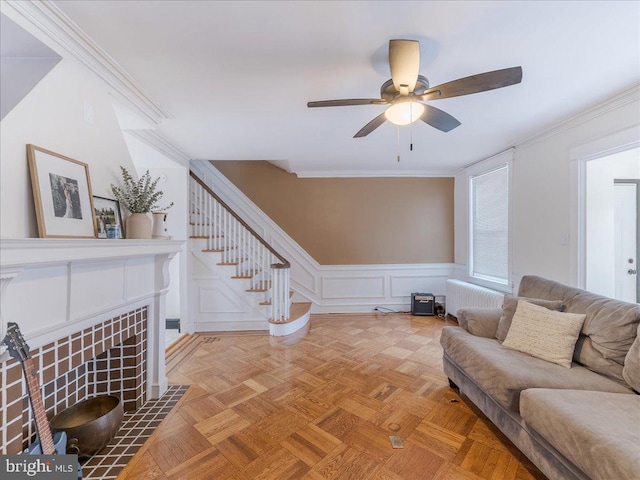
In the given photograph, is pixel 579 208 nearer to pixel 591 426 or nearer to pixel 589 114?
pixel 589 114

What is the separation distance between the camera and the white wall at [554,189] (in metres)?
2.27

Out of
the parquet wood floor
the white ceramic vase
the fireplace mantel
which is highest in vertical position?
the white ceramic vase

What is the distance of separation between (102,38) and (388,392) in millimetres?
3131

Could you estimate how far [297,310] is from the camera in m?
4.19

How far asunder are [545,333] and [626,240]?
1.94 meters

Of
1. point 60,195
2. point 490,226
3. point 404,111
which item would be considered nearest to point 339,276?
point 490,226

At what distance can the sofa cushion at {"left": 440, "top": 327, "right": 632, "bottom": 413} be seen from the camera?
5.21ft

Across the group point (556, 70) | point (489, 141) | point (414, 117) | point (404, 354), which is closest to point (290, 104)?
point (414, 117)

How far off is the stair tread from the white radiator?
2.10 metres

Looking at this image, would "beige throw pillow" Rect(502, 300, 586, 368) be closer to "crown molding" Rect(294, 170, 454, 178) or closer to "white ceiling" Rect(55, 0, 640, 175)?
"white ceiling" Rect(55, 0, 640, 175)

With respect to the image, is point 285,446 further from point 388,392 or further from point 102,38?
point 102,38

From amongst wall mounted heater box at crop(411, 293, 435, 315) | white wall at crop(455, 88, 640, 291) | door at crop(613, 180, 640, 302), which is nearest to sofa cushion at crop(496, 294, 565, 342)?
white wall at crop(455, 88, 640, 291)

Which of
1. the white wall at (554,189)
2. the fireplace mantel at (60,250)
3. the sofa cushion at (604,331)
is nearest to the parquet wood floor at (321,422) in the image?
the sofa cushion at (604,331)

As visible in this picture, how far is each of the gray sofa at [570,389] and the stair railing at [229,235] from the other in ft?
8.66
